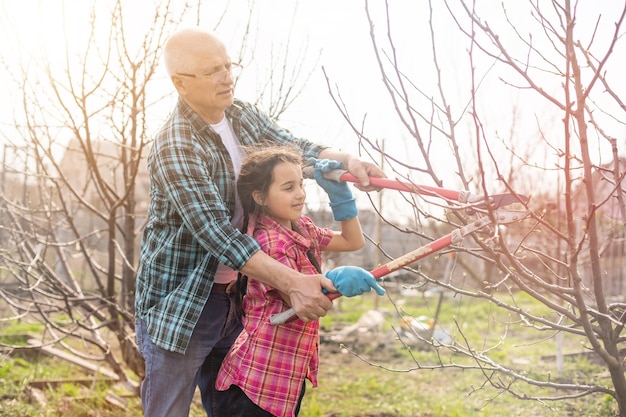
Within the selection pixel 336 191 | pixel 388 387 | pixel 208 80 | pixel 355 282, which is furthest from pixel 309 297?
pixel 388 387

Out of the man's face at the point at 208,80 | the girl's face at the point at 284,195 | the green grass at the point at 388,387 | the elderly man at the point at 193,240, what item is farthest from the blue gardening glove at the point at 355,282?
the green grass at the point at 388,387

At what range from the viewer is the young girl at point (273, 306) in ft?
7.39

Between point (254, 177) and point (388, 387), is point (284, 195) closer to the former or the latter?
point (254, 177)

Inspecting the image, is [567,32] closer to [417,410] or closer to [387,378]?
[417,410]

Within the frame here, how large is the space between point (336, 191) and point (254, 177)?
1.01 ft

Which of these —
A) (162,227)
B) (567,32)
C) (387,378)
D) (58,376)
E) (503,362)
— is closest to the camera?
(567,32)

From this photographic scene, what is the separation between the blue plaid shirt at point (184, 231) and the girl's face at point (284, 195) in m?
0.15

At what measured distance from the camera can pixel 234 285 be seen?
2467 mm

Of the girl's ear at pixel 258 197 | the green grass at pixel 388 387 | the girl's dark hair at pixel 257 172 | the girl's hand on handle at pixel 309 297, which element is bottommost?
the green grass at pixel 388 387

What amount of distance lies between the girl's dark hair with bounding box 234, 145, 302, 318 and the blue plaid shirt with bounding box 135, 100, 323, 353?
0.21 feet

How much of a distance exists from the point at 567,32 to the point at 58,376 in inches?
208

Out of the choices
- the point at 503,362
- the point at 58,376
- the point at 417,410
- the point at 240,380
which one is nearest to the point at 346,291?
the point at 240,380

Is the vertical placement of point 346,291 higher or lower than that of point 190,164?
lower

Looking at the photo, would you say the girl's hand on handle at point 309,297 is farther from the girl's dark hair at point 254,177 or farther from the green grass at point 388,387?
the green grass at point 388,387
